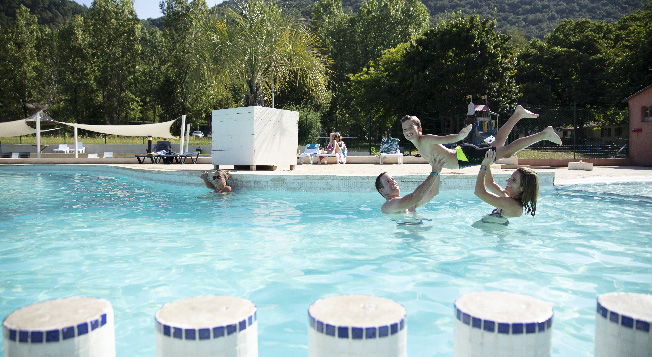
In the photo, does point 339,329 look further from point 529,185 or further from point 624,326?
point 529,185

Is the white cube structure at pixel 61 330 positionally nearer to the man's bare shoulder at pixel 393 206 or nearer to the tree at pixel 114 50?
the man's bare shoulder at pixel 393 206

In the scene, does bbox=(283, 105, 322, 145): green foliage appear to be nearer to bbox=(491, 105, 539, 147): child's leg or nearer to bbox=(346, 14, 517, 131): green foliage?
bbox=(346, 14, 517, 131): green foliage

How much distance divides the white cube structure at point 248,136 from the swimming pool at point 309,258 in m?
3.00

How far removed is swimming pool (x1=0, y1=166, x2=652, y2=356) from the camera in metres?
3.48

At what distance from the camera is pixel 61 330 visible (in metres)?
1.43

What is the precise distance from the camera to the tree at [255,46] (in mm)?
13508

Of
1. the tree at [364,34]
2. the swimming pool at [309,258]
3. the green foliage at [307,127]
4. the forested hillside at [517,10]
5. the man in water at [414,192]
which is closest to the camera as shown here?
the swimming pool at [309,258]

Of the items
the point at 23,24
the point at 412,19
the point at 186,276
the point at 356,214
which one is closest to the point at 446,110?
the point at 412,19

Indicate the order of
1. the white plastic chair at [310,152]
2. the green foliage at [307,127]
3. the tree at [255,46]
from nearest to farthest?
the tree at [255,46] < the white plastic chair at [310,152] < the green foliage at [307,127]

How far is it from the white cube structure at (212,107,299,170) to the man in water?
233 inches

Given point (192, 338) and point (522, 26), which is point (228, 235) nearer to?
point (192, 338)

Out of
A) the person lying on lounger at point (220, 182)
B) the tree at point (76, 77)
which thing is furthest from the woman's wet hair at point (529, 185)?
the tree at point (76, 77)

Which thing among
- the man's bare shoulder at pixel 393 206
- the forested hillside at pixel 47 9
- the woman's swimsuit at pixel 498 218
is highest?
the forested hillside at pixel 47 9

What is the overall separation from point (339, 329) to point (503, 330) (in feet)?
1.69
